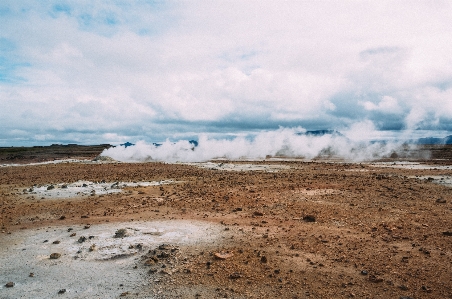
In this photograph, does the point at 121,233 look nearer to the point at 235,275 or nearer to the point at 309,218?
the point at 235,275

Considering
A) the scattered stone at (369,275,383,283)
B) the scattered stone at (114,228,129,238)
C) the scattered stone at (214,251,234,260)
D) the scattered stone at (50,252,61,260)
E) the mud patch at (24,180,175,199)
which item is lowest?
the scattered stone at (369,275,383,283)

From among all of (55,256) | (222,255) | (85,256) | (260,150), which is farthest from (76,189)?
(260,150)

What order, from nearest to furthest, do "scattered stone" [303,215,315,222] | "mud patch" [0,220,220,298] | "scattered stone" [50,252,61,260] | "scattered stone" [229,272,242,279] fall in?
"mud patch" [0,220,220,298], "scattered stone" [229,272,242,279], "scattered stone" [50,252,61,260], "scattered stone" [303,215,315,222]

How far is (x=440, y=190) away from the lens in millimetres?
20719

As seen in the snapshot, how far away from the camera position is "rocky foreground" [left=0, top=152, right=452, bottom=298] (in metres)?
8.09

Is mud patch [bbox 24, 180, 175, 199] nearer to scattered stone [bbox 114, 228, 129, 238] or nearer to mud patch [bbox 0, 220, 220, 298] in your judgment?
mud patch [bbox 0, 220, 220, 298]

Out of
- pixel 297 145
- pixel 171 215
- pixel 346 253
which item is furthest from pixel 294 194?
pixel 297 145

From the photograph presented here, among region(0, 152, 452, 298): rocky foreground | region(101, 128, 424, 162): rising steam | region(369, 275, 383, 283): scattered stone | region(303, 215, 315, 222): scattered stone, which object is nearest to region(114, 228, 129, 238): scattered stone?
region(0, 152, 452, 298): rocky foreground

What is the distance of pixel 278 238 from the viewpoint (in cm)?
1137

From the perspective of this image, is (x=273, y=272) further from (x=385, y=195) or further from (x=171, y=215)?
(x=385, y=195)

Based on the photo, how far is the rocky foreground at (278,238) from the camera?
809cm

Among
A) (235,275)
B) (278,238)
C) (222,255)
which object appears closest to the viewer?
(235,275)

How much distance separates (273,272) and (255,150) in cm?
6335

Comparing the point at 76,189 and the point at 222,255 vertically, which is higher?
the point at 76,189
